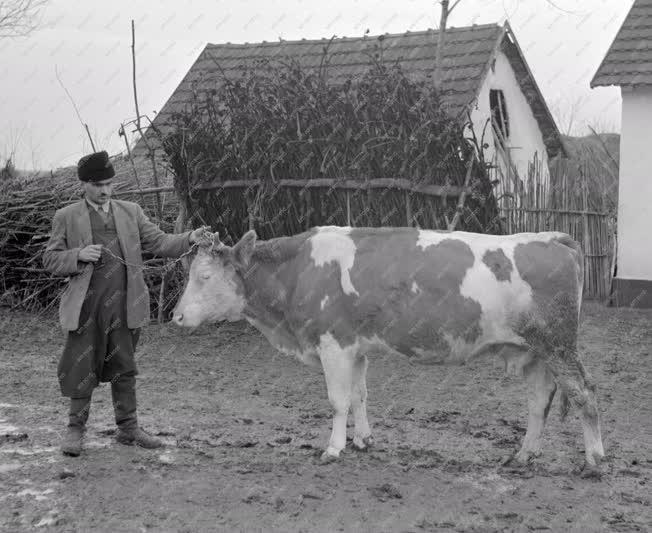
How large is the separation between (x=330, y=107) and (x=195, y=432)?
4.02 m

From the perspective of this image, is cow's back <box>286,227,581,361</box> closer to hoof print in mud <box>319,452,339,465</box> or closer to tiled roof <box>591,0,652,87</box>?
hoof print in mud <box>319,452,339,465</box>

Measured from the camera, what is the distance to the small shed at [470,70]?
15672mm

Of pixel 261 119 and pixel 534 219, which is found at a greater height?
pixel 261 119

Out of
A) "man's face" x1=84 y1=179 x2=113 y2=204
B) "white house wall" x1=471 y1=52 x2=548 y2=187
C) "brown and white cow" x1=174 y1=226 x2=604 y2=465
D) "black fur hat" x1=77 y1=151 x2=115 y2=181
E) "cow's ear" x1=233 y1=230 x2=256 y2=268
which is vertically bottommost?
"brown and white cow" x1=174 y1=226 x2=604 y2=465

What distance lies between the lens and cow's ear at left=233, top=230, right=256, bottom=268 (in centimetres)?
598

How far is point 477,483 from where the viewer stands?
5.26 metres

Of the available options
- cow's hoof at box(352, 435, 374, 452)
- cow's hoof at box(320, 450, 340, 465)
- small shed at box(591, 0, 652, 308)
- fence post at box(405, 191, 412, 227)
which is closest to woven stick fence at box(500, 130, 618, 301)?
small shed at box(591, 0, 652, 308)

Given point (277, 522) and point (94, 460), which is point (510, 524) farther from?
point (94, 460)

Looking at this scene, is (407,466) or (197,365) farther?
(197,365)

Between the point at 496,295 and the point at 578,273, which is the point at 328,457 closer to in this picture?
the point at 496,295

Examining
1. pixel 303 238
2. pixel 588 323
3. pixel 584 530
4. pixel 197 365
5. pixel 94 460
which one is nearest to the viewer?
pixel 584 530

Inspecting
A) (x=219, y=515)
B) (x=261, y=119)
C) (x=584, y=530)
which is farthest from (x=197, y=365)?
(x=584, y=530)

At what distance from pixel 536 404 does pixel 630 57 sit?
8.50 meters

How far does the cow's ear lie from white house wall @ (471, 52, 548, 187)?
10.3 metres
